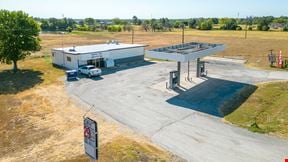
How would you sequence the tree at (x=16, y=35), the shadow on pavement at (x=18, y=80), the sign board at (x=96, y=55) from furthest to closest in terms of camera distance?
1. the sign board at (x=96, y=55)
2. the tree at (x=16, y=35)
3. the shadow on pavement at (x=18, y=80)

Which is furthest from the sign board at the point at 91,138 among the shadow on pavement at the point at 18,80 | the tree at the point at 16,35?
the tree at the point at 16,35

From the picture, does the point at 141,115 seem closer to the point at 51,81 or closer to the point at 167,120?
the point at 167,120

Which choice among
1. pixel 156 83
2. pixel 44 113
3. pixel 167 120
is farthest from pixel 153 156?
pixel 156 83

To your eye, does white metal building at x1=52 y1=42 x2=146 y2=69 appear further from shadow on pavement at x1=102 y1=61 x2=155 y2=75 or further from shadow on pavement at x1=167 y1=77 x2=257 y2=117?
shadow on pavement at x1=167 y1=77 x2=257 y2=117

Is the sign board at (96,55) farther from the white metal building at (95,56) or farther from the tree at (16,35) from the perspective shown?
the tree at (16,35)

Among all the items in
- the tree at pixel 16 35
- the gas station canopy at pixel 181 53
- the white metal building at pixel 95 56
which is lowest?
the white metal building at pixel 95 56

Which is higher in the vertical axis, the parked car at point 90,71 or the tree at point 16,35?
the tree at point 16,35

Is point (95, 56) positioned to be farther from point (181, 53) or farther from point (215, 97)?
point (215, 97)
